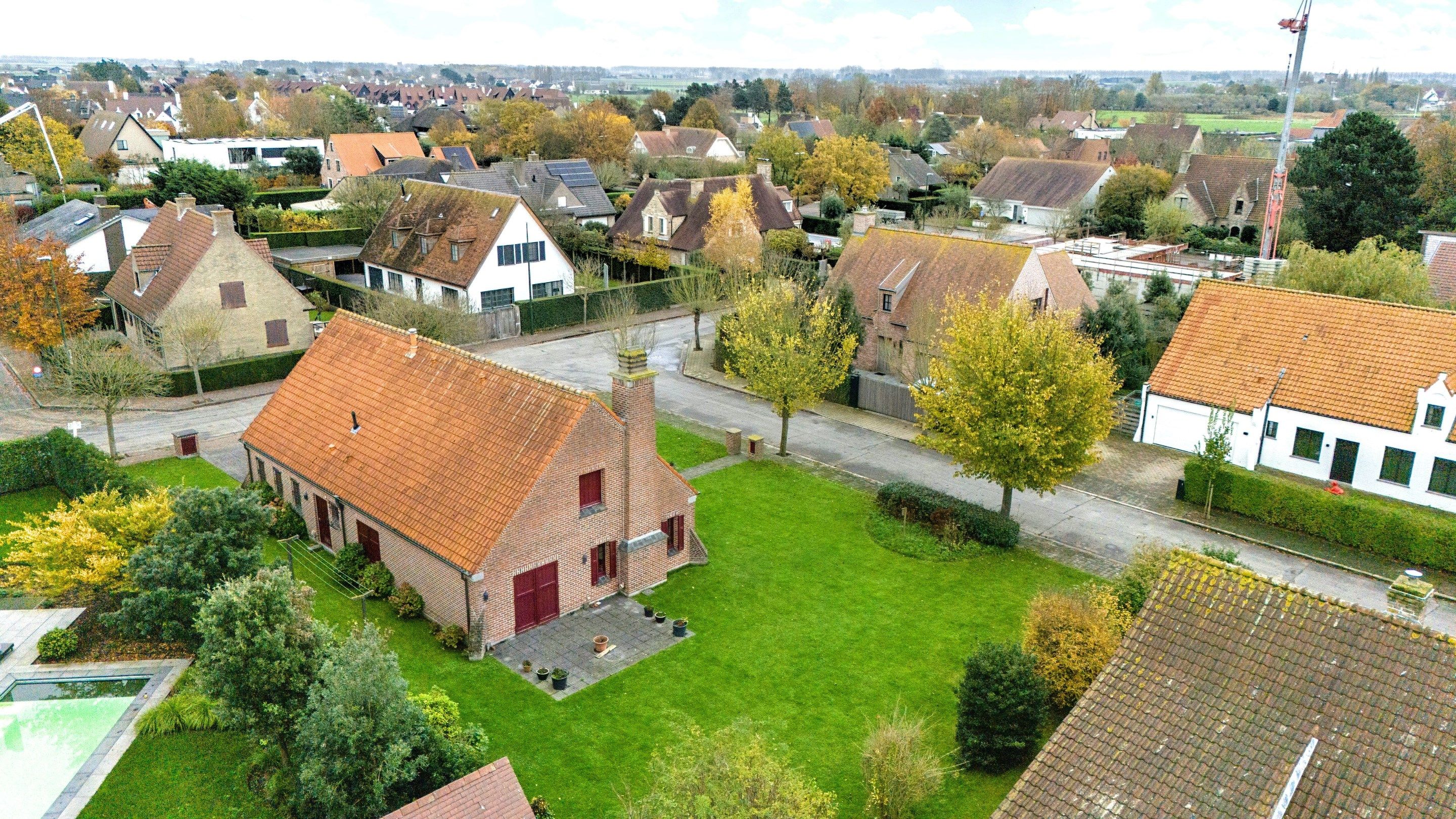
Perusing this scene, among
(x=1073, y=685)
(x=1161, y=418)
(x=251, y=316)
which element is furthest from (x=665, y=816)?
(x=251, y=316)

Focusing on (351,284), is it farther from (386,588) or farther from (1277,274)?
(1277,274)

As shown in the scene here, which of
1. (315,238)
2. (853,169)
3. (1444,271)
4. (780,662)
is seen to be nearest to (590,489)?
(780,662)

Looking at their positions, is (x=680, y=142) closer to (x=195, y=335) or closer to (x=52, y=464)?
(x=195, y=335)

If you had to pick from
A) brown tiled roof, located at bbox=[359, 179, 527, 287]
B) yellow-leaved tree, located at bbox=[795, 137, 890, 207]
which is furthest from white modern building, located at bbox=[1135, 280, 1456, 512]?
yellow-leaved tree, located at bbox=[795, 137, 890, 207]

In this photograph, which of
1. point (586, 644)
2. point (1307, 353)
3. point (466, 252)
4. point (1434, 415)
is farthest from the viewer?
point (466, 252)

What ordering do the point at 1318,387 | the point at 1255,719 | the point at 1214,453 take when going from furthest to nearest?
1. the point at 1318,387
2. the point at 1214,453
3. the point at 1255,719

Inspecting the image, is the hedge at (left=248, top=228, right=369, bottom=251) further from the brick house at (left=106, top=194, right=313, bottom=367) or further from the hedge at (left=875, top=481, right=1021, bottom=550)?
the hedge at (left=875, top=481, right=1021, bottom=550)
